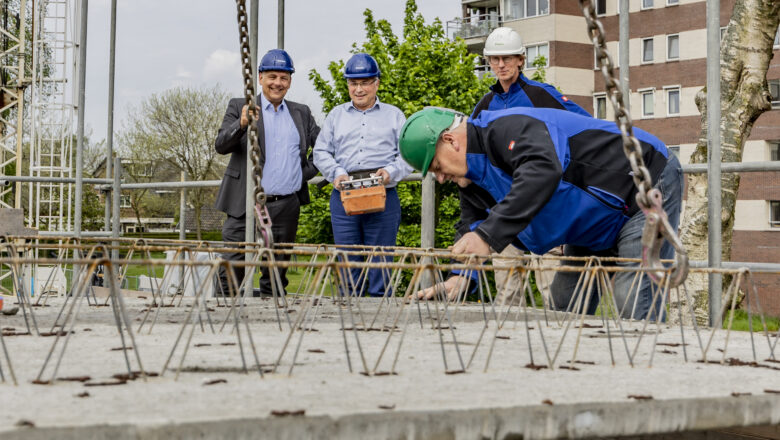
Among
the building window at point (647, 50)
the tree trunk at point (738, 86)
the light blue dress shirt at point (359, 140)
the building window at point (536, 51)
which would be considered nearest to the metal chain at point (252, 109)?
the light blue dress shirt at point (359, 140)

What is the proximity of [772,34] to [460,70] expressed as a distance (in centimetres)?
1619

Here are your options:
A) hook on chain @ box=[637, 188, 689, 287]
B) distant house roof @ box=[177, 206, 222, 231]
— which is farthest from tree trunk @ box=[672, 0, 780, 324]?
distant house roof @ box=[177, 206, 222, 231]

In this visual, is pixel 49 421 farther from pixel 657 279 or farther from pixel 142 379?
pixel 657 279

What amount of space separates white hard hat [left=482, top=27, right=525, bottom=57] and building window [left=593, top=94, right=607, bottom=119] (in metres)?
33.8

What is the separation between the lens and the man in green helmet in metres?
3.82

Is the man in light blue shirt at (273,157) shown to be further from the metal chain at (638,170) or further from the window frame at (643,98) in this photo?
the window frame at (643,98)

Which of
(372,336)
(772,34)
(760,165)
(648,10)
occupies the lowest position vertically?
(372,336)

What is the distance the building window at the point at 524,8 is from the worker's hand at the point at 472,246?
125 feet

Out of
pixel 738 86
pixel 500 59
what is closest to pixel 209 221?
pixel 738 86

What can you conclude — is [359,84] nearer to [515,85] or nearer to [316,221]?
[515,85]

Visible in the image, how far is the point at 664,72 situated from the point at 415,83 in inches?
568

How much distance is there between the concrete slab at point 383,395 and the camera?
185 cm

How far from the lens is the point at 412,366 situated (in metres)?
2.80

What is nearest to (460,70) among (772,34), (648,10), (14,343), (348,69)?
(648,10)
